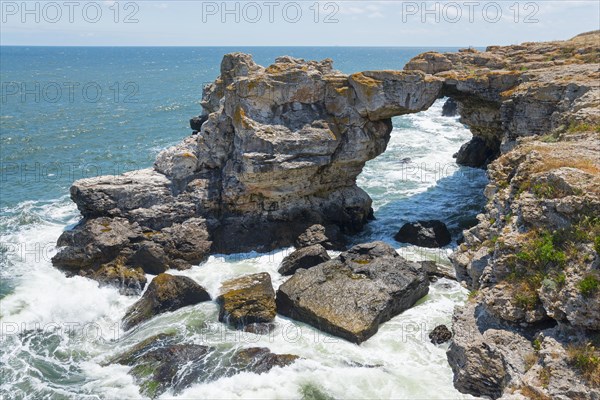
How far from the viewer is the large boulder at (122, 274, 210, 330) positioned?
25594mm

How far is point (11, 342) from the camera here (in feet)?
79.2

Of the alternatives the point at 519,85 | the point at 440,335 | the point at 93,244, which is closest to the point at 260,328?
the point at 440,335

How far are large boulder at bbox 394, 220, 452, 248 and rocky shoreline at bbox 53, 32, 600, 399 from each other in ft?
0.39

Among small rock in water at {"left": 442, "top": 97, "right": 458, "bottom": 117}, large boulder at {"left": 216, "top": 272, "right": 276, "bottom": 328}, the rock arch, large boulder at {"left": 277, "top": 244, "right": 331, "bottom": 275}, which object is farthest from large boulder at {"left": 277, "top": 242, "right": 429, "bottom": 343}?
small rock in water at {"left": 442, "top": 97, "right": 458, "bottom": 117}

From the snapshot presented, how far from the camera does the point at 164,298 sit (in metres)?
25.9

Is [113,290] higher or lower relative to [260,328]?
higher

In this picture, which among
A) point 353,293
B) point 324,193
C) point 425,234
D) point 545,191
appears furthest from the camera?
point 324,193

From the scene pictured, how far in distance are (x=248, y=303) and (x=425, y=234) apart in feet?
44.3

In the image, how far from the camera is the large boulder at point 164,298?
25.6 m

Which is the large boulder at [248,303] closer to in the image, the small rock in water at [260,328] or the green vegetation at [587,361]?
the small rock in water at [260,328]

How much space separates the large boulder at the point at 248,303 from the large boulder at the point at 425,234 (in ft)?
36.9

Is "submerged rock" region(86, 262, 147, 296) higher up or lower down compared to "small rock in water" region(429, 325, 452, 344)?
higher up

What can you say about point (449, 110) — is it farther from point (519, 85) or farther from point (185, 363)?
point (185, 363)

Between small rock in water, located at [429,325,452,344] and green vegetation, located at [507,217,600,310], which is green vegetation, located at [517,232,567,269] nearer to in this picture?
green vegetation, located at [507,217,600,310]
